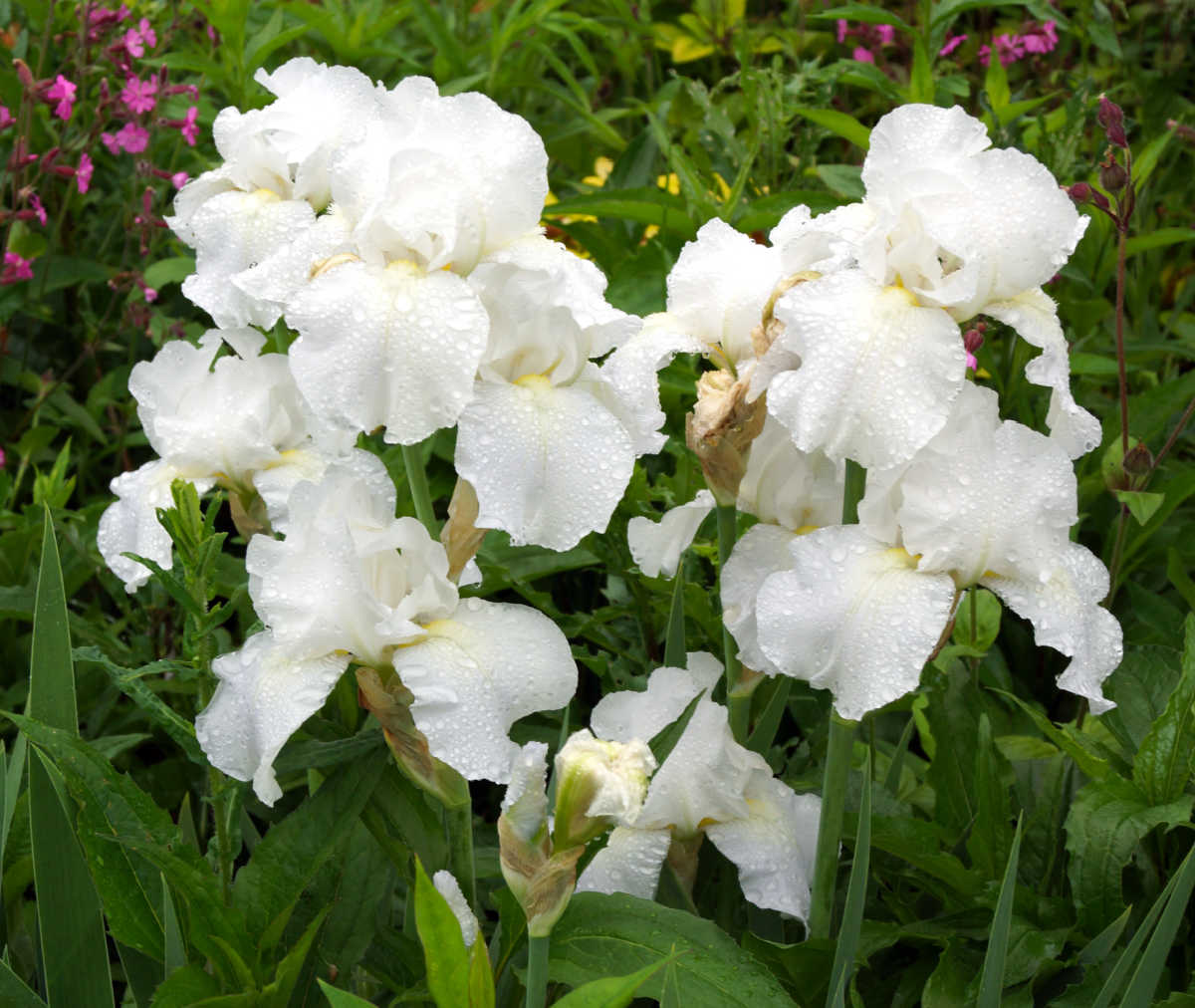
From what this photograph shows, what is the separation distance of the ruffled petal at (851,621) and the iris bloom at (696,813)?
0.24 meters

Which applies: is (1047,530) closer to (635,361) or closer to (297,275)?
(635,361)

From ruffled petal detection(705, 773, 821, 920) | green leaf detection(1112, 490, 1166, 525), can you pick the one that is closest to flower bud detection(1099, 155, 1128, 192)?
green leaf detection(1112, 490, 1166, 525)

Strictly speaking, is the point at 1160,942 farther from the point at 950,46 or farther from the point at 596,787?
the point at 950,46

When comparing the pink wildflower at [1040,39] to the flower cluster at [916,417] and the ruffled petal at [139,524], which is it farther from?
the ruffled petal at [139,524]

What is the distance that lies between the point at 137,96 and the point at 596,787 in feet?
6.30

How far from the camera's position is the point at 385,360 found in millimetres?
1099

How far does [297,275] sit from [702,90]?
160cm

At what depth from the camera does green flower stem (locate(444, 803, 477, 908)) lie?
1.29 meters

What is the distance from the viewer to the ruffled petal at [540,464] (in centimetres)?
114

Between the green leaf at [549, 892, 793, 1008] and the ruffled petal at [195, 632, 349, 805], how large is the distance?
0.29 metres

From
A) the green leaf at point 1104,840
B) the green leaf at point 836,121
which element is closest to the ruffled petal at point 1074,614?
the green leaf at point 1104,840

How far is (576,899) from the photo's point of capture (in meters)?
1.22

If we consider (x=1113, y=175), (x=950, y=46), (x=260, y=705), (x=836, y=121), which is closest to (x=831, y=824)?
(x=260, y=705)

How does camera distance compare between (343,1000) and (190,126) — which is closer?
(343,1000)
